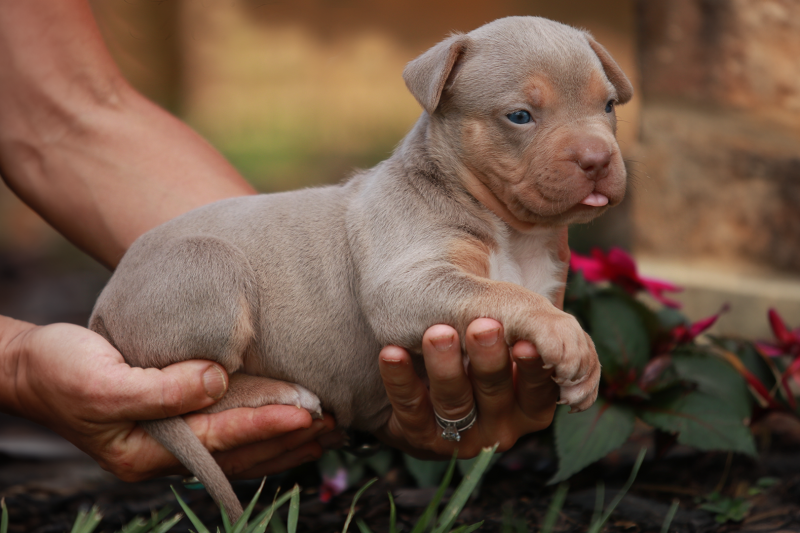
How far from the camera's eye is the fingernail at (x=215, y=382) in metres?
3.07

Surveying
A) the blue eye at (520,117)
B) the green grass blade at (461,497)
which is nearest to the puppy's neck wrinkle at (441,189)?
the blue eye at (520,117)

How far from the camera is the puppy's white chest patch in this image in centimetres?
314

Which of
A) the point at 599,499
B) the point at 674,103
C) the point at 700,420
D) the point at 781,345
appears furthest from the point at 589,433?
the point at 674,103

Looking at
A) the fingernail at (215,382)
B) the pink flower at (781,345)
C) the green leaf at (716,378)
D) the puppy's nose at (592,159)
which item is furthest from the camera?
the pink flower at (781,345)

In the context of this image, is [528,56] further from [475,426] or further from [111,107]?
[111,107]

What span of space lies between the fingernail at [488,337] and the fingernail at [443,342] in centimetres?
11

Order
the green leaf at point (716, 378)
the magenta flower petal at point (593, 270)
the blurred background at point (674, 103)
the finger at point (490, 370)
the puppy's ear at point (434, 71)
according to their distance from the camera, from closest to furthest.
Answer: the finger at point (490, 370) < the puppy's ear at point (434, 71) < the green leaf at point (716, 378) < the magenta flower petal at point (593, 270) < the blurred background at point (674, 103)

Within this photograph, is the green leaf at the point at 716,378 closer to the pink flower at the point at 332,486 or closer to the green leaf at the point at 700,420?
the green leaf at the point at 700,420

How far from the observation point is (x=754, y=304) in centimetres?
654

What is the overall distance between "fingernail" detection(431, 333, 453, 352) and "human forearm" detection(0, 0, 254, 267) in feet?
6.93

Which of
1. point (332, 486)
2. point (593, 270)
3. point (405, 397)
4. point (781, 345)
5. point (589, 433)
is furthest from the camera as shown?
point (593, 270)

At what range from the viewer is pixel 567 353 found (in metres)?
2.48

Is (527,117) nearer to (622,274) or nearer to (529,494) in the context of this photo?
(622,274)

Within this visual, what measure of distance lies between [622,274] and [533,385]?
1.77 meters
